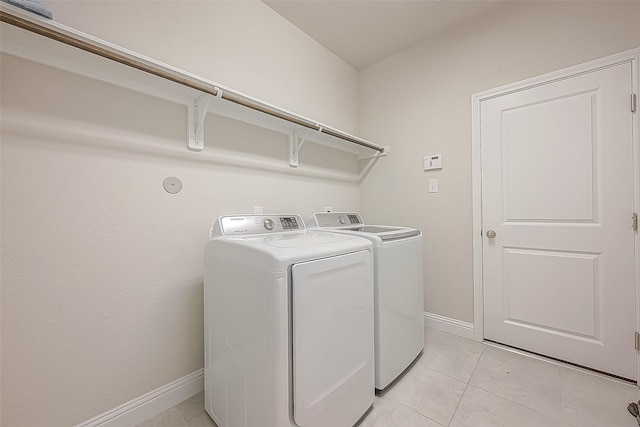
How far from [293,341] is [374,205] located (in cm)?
192

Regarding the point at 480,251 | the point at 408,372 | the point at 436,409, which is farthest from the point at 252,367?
the point at 480,251

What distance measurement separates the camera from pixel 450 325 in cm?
213

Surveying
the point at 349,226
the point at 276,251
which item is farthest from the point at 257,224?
the point at 349,226

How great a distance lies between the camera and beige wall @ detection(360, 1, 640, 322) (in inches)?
63.2

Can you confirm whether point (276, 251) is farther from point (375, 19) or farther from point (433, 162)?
point (375, 19)

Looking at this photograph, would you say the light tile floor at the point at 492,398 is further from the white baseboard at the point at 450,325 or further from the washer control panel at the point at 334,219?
the washer control panel at the point at 334,219

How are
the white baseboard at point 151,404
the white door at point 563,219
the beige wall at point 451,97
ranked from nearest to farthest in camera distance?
1. the white baseboard at point 151,404
2. the white door at point 563,219
3. the beige wall at point 451,97

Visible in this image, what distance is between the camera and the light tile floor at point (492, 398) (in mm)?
1213

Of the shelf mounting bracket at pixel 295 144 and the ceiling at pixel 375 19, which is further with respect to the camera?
the shelf mounting bracket at pixel 295 144

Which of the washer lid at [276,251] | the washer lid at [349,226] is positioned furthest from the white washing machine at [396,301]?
the washer lid at [276,251]

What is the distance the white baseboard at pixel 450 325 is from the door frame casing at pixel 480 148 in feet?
0.17

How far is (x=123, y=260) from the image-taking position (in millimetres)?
1201

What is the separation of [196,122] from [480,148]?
2.10 metres

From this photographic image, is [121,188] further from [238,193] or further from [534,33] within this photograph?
[534,33]
